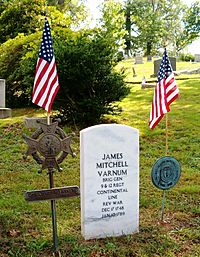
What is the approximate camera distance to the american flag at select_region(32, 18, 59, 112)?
4230mm

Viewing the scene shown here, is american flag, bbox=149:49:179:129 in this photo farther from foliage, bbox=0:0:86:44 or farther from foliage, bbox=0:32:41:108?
foliage, bbox=0:0:86:44

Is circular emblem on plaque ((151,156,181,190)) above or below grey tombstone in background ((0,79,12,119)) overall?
below

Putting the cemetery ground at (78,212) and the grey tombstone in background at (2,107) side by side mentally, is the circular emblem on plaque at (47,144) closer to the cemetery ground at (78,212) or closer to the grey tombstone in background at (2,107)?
the cemetery ground at (78,212)

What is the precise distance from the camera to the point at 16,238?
4.23 metres

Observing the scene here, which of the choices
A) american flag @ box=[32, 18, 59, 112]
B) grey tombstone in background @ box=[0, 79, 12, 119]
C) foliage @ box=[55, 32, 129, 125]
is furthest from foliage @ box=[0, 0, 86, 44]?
american flag @ box=[32, 18, 59, 112]

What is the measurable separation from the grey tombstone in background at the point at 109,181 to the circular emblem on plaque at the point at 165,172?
0.90 ft

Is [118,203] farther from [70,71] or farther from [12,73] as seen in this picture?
[12,73]

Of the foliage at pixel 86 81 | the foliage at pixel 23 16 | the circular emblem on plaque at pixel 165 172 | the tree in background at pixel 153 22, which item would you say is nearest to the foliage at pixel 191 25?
the tree in background at pixel 153 22

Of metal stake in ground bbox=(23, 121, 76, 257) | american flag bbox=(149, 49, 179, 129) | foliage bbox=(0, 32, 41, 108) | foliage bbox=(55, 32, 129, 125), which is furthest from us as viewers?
foliage bbox=(0, 32, 41, 108)

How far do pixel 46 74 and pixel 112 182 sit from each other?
141 centimetres

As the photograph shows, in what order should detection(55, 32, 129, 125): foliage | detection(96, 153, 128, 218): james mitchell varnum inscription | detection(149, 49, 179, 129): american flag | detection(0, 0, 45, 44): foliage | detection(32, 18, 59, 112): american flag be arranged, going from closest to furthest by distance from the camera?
detection(32, 18, 59, 112): american flag
detection(96, 153, 128, 218): james mitchell varnum inscription
detection(149, 49, 179, 129): american flag
detection(55, 32, 129, 125): foliage
detection(0, 0, 45, 44): foliage

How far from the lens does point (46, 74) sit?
431 centimetres

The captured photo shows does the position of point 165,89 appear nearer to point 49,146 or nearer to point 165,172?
point 165,172

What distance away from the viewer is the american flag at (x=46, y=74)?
423cm
